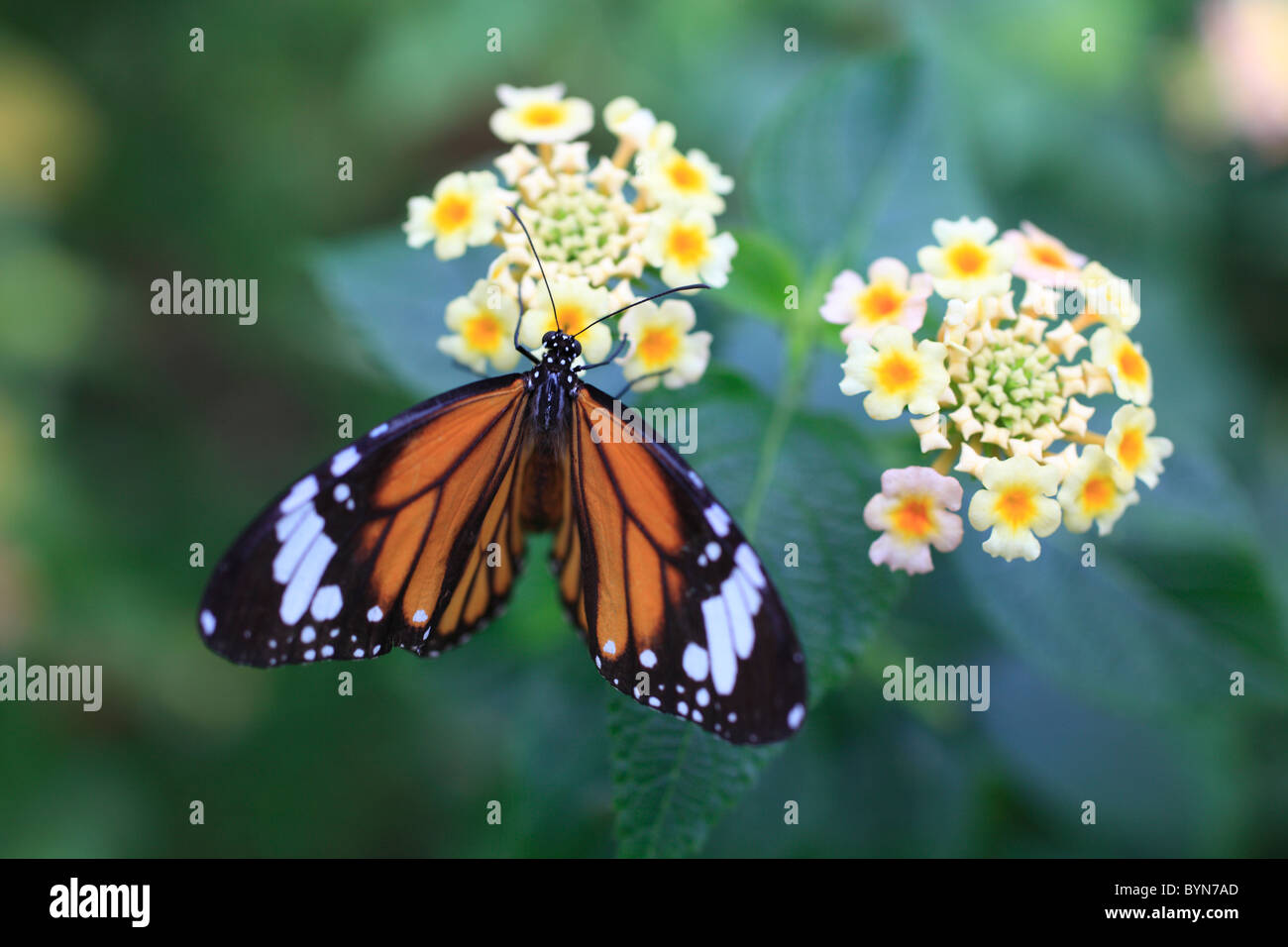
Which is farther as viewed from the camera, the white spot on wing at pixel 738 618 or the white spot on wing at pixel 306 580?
the white spot on wing at pixel 306 580

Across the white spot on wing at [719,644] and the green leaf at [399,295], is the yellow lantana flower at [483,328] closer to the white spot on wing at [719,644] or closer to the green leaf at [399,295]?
the green leaf at [399,295]

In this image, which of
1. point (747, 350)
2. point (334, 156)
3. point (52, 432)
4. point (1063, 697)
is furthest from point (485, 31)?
point (1063, 697)

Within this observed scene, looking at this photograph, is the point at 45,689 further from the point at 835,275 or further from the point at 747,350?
the point at 835,275
